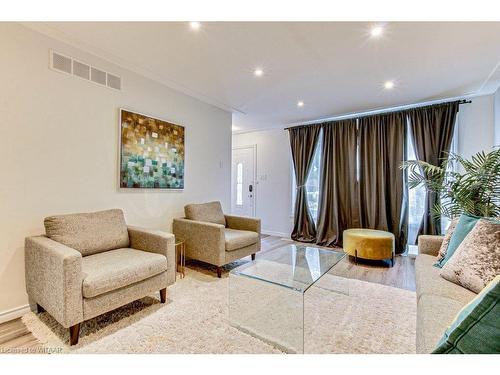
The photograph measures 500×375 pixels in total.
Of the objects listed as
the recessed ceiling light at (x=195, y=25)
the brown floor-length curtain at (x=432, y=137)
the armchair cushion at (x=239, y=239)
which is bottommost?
the armchair cushion at (x=239, y=239)

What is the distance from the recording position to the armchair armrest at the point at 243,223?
3.43 meters

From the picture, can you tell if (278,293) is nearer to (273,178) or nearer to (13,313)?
(13,313)

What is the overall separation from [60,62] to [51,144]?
2.53 feet

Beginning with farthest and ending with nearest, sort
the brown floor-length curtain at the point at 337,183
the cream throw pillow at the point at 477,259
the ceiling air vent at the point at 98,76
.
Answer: the brown floor-length curtain at the point at 337,183
the ceiling air vent at the point at 98,76
the cream throw pillow at the point at 477,259

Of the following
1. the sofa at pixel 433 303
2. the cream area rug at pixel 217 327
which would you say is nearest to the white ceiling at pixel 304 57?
the sofa at pixel 433 303

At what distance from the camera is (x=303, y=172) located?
4.75 meters

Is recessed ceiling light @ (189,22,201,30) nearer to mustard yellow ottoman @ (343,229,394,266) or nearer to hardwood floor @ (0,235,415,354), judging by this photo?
hardwood floor @ (0,235,415,354)

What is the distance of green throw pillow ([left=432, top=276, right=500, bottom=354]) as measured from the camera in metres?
0.62

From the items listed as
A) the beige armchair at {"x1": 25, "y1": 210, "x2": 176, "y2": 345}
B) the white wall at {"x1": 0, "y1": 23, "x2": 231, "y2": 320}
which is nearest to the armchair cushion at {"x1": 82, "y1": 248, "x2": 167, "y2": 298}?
the beige armchair at {"x1": 25, "y1": 210, "x2": 176, "y2": 345}

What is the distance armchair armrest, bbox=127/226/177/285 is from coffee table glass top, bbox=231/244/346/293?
584 millimetres

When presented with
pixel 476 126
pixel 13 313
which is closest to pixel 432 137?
pixel 476 126

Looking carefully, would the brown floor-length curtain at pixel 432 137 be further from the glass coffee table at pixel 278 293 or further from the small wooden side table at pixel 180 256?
the small wooden side table at pixel 180 256

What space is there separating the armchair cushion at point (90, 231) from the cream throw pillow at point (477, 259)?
9.01 ft
